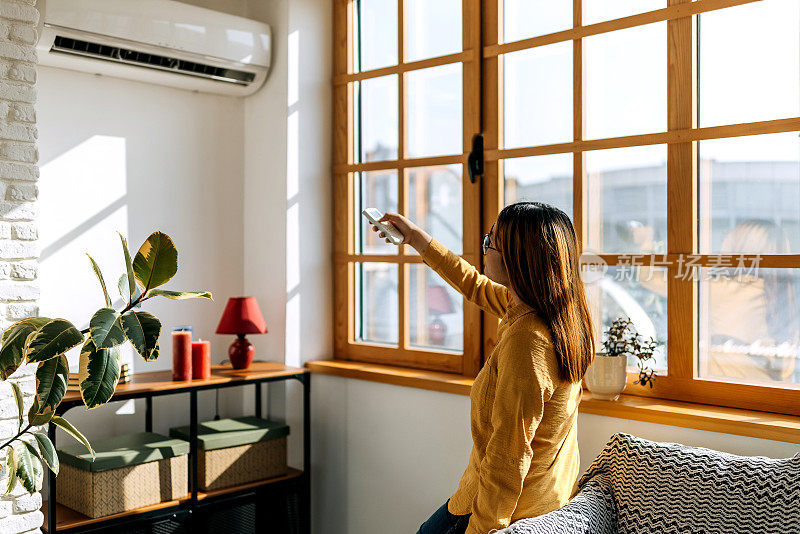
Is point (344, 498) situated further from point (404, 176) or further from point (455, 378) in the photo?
point (404, 176)

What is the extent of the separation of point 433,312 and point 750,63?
4.80ft

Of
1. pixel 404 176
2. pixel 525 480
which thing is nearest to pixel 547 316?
pixel 525 480

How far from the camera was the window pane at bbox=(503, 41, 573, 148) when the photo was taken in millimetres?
2674

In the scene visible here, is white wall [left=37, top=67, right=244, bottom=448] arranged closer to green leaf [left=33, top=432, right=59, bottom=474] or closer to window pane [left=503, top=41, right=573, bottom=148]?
green leaf [left=33, top=432, right=59, bottom=474]

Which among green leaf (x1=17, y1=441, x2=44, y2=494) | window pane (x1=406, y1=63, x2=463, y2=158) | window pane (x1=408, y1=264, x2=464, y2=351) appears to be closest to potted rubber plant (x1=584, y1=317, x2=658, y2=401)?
window pane (x1=408, y1=264, x2=464, y2=351)

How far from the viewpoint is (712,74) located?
2342 mm

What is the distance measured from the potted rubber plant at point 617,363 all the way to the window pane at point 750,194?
36 cm

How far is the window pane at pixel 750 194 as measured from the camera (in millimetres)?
2199

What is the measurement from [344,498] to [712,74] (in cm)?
216

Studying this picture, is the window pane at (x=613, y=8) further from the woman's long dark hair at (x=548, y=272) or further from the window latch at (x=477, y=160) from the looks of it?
the woman's long dark hair at (x=548, y=272)

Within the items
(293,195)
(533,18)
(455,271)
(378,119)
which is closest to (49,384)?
(455,271)

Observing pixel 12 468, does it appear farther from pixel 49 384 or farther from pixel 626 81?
pixel 626 81

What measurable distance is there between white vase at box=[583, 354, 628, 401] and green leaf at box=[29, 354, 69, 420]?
1.53 metres

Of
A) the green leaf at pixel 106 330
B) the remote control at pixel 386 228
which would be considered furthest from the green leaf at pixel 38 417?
the remote control at pixel 386 228
